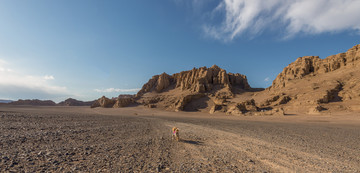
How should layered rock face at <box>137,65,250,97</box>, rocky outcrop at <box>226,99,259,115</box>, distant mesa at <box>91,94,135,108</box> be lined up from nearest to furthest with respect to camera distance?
rocky outcrop at <box>226,99,259,115</box> → distant mesa at <box>91,94,135,108</box> → layered rock face at <box>137,65,250,97</box>

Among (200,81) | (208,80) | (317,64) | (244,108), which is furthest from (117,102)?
(317,64)

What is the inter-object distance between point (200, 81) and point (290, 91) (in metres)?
35.2

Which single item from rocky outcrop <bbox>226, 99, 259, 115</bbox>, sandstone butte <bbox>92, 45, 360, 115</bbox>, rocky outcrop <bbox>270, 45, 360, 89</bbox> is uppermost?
rocky outcrop <bbox>270, 45, 360, 89</bbox>

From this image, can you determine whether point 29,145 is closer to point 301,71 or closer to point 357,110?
point 357,110

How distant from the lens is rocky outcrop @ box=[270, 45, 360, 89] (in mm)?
47469

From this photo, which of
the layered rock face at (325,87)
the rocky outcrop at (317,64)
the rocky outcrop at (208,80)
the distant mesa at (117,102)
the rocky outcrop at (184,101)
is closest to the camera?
the layered rock face at (325,87)

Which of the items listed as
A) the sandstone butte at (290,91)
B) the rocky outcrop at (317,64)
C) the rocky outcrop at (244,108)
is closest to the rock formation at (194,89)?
the sandstone butte at (290,91)

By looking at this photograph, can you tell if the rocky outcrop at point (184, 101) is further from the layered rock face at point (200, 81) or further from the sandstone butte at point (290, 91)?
the layered rock face at point (200, 81)

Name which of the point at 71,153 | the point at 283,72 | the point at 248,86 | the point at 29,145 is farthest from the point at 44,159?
the point at 248,86

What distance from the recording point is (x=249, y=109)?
3688cm

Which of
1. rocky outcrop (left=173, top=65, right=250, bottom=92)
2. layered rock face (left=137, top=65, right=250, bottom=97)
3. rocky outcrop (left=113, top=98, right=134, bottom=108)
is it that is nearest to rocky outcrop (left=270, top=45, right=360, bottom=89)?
rocky outcrop (left=173, top=65, right=250, bottom=92)

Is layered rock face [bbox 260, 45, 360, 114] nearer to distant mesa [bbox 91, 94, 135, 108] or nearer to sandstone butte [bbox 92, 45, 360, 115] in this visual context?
sandstone butte [bbox 92, 45, 360, 115]

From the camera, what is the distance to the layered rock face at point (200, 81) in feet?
228

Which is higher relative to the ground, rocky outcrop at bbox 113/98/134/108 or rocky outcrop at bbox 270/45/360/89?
rocky outcrop at bbox 270/45/360/89
